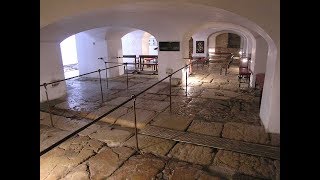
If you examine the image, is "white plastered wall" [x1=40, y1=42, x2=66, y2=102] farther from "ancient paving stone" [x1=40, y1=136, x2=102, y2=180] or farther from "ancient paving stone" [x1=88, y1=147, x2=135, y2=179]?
"ancient paving stone" [x1=88, y1=147, x2=135, y2=179]

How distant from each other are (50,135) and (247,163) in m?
4.12

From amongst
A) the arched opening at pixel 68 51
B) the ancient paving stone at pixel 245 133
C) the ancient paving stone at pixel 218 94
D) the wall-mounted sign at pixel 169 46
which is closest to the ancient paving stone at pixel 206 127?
the ancient paving stone at pixel 245 133

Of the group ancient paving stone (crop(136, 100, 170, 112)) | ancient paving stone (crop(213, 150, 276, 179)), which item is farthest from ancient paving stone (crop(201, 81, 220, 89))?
ancient paving stone (crop(213, 150, 276, 179))

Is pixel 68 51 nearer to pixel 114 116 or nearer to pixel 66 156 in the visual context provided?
pixel 114 116

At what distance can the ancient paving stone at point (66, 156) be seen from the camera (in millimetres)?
3535

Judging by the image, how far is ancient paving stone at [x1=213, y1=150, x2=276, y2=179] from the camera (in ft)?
11.0

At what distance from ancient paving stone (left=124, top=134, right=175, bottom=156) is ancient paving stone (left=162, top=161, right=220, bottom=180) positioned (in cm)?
43

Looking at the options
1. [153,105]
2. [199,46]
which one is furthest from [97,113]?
[199,46]

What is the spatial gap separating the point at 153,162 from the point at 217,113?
2.84 m
